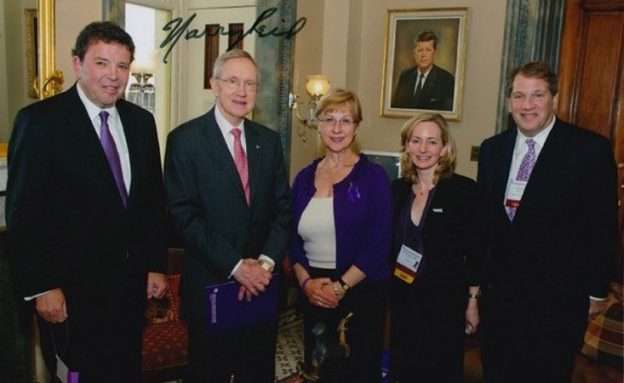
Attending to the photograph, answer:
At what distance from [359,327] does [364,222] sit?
1.42 ft

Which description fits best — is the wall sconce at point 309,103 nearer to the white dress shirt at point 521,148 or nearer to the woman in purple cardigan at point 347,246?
the woman in purple cardigan at point 347,246

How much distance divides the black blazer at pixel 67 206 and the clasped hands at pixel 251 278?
0.40 metres

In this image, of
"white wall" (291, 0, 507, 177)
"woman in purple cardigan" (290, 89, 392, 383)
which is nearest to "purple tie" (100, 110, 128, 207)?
"woman in purple cardigan" (290, 89, 392, 383)

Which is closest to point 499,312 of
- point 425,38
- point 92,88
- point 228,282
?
point 228,282

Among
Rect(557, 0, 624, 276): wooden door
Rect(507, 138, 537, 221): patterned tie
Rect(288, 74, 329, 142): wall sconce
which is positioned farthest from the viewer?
Rect(288, 74, 329, 142): wall sconce

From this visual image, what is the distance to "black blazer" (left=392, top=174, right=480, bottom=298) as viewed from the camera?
87.4 inches

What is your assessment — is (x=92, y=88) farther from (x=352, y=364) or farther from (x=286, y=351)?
(x=286, y=351)

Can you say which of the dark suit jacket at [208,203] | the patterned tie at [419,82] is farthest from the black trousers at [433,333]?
the patterned tie at [419,82]

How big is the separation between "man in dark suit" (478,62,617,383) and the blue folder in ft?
2.98

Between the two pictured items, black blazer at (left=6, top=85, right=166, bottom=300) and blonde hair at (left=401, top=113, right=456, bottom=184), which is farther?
blonde hair at (left=401, top=113, right=456, bottom=184)

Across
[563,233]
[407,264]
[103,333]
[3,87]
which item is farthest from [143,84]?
[563,233]

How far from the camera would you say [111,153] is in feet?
6.45

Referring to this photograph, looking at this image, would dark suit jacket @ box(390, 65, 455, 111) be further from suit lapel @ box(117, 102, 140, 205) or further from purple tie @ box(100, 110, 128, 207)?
purple tie @ box(100, 110, 128, 207)

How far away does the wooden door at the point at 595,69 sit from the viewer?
14.7 feet
